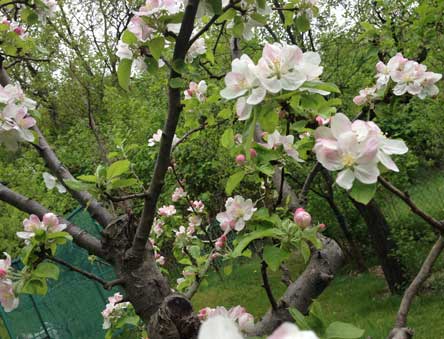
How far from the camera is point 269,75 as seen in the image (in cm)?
114

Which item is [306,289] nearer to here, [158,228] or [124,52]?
[124,52]

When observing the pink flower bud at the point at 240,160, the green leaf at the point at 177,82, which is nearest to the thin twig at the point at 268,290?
the pink flower bud at the point at 240,160

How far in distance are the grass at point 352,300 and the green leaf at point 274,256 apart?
3.48 meters

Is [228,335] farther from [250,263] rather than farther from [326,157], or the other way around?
[250,263]

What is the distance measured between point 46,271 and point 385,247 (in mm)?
5749

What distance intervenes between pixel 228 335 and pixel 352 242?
25.4 ft

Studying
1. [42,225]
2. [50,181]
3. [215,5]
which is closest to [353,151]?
[215,5]

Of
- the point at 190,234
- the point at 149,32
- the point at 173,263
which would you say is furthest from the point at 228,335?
the point at 173,263

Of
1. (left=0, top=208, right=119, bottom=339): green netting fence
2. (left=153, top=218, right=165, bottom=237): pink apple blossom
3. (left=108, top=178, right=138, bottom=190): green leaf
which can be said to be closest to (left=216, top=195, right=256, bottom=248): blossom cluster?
(left=108, top=178, right=138, bottom=190): green leaf

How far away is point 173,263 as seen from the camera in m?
10.2

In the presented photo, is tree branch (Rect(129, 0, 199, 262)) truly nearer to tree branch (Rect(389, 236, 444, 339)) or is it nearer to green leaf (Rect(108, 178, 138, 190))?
green leaf (Rect(108, 178, 138, 190))

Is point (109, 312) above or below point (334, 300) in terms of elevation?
above

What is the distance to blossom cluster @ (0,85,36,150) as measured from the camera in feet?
5.03

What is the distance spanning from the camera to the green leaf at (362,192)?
39.8 inches
